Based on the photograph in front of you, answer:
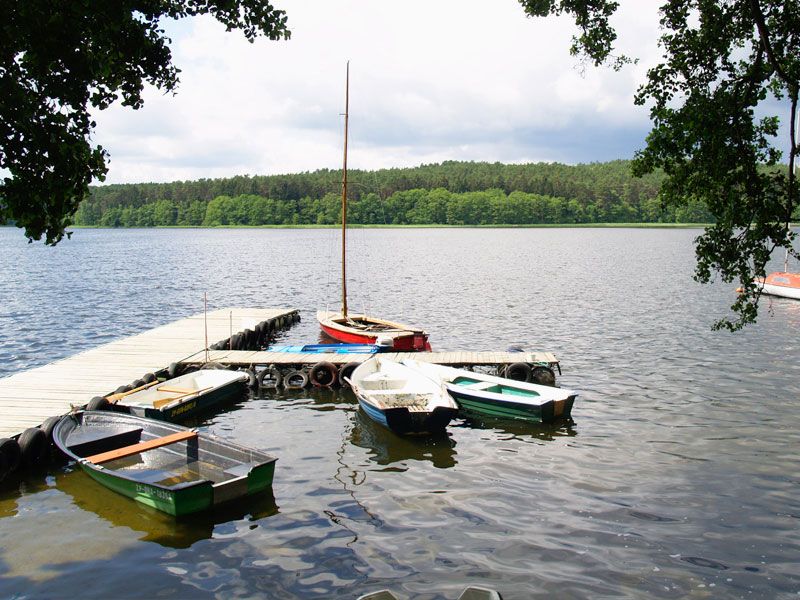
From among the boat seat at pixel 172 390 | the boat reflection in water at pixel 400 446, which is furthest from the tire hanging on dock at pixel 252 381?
the boat reflection in water at pixel 400 446

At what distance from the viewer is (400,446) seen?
57.4 ft

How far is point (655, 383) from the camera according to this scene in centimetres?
2402

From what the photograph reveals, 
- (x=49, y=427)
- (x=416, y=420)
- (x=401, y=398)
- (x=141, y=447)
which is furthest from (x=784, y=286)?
(x=49, y=427)

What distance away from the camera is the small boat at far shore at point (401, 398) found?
688 inches

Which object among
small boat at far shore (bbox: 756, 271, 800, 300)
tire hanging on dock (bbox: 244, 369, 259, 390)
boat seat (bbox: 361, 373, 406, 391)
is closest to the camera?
boat seat (bbox: 361, 373, 406, 391)

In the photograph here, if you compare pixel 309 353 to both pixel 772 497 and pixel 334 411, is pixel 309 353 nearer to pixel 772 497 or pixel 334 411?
pixel 334 411

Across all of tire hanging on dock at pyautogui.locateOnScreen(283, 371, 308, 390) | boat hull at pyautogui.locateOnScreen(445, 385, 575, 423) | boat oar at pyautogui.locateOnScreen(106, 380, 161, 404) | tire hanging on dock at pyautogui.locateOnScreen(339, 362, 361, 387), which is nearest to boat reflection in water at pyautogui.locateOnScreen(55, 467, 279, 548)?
boat oar at pyautogui.locateOnScreen(106, 380, 161, 404)

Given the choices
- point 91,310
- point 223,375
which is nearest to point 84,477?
point 223,375

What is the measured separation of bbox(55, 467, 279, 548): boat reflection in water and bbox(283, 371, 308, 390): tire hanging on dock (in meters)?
9.40

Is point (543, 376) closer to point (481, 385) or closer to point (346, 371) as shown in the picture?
point (481, 385)

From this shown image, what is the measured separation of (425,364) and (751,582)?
13237 mm

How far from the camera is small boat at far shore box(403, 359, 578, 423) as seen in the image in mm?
18953

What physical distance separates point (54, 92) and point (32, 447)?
9.72 m

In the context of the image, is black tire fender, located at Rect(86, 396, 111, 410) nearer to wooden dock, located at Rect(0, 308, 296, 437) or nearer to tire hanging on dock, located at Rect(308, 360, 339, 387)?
wooden dock, located at Rect(0, 308, 296, 437)
